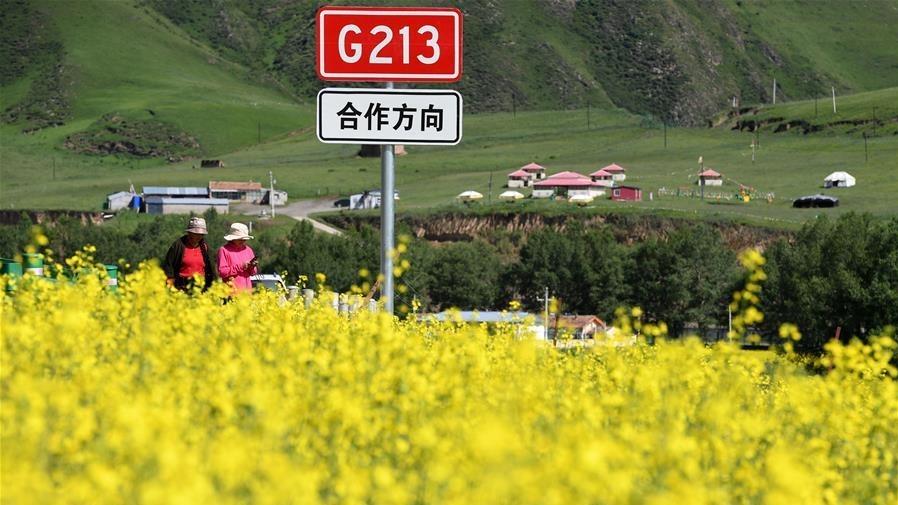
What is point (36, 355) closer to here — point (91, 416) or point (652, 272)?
point (91, 416)

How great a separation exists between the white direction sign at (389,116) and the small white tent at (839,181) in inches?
5892

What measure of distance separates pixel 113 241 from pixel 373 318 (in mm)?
131579

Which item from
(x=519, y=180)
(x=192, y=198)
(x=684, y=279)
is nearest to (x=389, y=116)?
(x=684, y=279)

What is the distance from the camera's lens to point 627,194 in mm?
156625

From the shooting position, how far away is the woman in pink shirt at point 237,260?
57.9 ft

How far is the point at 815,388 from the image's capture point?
1098cm

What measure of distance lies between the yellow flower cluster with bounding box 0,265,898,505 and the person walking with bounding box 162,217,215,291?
4521 mm

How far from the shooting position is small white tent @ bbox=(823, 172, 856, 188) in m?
156

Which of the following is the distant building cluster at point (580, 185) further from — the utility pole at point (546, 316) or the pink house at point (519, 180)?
the utility pole at point (546, 316)

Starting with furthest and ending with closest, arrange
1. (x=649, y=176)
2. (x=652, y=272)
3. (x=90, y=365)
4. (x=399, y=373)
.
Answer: (x=649, y=176), (x=652, y=272), (x=399, y=373), (x=90, y=365)

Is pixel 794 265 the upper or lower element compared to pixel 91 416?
lower

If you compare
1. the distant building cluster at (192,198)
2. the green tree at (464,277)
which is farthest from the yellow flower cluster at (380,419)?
the distant building cluster at (192,198)

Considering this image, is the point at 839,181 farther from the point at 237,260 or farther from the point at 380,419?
the point at 380,419

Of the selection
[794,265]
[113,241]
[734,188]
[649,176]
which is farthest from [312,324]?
[649,176]
